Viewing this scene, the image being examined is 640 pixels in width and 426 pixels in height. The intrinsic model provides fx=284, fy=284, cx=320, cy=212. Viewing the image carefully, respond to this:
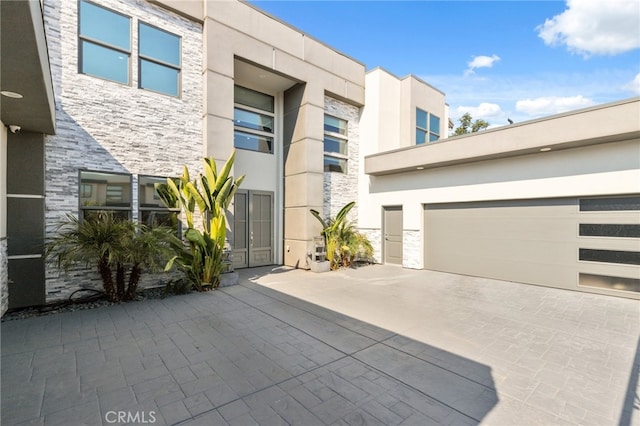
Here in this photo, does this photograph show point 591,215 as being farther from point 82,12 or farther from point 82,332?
point 82,12

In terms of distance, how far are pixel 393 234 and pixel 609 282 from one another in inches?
218

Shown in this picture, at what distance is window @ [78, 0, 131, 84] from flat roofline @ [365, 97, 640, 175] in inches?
306

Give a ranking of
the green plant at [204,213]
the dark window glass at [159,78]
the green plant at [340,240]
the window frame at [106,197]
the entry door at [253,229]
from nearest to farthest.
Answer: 1. the window frame at [106,197]
2. the green plant at [204,213]
3. the dark window glass at [159,78]
4. the entry door at [253,229]
5. the green plant at [340,240]

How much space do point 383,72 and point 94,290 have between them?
1117 cm

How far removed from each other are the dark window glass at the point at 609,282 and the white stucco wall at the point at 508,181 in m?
1.89

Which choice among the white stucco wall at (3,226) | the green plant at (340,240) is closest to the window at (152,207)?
the white stucco wall at (3,226)

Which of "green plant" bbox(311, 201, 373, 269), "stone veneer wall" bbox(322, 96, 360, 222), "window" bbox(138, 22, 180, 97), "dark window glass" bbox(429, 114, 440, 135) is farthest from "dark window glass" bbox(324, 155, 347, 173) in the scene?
"window" bbox(138, 22, 180, 97)

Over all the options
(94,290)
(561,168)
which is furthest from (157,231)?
(561,168)

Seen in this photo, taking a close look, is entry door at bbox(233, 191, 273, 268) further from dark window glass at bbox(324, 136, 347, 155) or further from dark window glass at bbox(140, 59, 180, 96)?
dark window glass at bbox(140, 59, 180, 96)

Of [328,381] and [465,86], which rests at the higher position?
[465,86]

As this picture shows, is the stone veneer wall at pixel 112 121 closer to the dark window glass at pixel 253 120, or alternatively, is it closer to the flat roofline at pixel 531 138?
the dark window glass at pixel 253 120

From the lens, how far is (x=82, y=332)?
427cm

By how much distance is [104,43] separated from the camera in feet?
20.4

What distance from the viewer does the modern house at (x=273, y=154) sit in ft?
17.5
